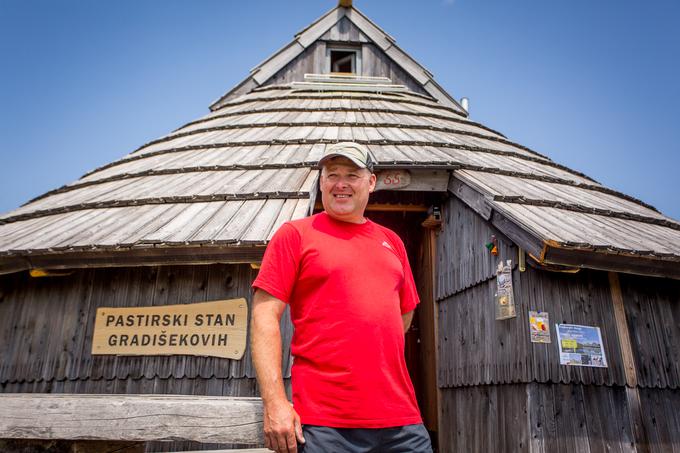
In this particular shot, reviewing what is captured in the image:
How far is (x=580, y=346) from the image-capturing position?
3998 millimetres

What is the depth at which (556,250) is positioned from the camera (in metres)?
3.76

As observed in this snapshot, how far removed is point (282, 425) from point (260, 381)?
0.18 metres

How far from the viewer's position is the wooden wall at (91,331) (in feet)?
13.9

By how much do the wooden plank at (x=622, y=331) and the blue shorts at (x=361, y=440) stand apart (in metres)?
3.11

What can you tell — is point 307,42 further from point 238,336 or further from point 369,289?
point 369,289

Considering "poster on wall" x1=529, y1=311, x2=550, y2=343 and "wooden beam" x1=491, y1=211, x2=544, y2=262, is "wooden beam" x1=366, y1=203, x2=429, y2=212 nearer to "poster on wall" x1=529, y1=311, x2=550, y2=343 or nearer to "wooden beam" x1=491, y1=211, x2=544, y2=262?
"wooden beam" x1=491, y1=211, x2=544, y2=262

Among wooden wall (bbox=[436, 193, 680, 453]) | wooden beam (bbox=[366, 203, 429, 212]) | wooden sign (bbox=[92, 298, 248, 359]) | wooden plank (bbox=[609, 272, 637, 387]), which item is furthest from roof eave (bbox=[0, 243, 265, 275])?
wooden plank (bbox=[609, 272, 637, 387])

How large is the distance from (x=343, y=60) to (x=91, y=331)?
8226 millimetres

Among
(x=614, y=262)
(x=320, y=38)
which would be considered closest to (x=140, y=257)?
(x=614, y=262)

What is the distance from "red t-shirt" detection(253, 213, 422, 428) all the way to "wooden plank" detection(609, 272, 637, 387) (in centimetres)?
308

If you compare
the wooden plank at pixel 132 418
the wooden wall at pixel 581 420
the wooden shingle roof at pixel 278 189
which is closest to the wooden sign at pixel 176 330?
the wooden shingle roof at pixel 278 189

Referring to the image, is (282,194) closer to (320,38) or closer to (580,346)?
(580,346)

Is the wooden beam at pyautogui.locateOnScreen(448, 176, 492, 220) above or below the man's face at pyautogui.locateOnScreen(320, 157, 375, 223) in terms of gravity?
above

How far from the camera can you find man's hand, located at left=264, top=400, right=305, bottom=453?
167 centimetres
